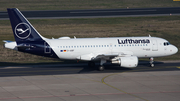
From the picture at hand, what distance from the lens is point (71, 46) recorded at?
41531mm

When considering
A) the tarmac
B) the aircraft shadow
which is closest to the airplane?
the aircraft shadow

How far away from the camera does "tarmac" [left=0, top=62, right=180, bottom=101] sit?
28734 millimetres

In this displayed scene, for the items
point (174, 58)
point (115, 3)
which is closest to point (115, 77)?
point (174, 58)

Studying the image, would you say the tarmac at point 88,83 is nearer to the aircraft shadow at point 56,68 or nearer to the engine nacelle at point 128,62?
the aircraft shadow at point 56,68

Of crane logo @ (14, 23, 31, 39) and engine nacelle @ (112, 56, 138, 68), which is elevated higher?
crane logo @ (14, 23, 31, 39)

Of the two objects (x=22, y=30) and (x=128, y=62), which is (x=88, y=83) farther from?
(x=22, y=30)

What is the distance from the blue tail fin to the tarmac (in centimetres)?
482

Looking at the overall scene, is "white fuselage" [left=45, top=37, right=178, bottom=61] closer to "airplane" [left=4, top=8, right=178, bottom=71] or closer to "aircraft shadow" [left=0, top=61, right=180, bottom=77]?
"airplane" [left=4, top=8, right=178, bottom=71]

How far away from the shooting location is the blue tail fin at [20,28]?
Answer: 40.4 metres

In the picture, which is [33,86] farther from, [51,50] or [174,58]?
[174,58]

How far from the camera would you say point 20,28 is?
1606 inches

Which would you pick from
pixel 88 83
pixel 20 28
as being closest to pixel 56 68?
pixel 20 28

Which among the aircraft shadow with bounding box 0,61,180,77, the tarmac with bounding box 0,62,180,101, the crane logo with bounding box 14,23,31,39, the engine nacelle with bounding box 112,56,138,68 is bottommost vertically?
the tarmac with bounding box 0,62,180,101

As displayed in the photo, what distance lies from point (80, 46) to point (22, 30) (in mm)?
8690
